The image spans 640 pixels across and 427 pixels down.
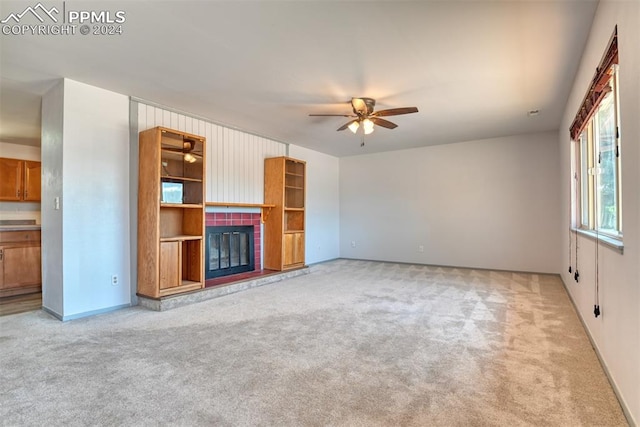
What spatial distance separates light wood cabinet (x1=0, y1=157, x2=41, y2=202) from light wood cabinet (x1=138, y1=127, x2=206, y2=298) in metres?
3.02

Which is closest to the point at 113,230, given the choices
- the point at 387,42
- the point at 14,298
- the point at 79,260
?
the point at 79,260

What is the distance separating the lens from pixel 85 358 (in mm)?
2463

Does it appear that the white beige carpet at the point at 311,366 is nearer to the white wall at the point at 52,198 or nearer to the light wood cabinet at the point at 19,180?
the white wall at the point at 52,198

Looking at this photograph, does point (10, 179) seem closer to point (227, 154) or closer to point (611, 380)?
point (227, 154)

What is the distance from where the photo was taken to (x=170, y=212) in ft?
14.4

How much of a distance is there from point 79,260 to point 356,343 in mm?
3036

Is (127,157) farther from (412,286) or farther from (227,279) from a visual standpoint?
(412,286)

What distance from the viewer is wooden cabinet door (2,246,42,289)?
4418 mm

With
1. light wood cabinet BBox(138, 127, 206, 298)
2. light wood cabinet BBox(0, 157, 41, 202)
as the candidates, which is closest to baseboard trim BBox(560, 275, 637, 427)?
light wood cabinet BBox(138, 127, 206, 298)

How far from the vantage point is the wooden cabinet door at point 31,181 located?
17.9 ft

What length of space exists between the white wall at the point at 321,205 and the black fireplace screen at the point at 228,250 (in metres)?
1.68

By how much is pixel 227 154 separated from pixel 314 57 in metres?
2.76

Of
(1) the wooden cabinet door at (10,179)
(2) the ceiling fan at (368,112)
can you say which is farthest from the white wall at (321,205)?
(1) the wooden cabinet door at (10,179)

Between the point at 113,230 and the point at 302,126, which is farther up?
the point at 302,126
